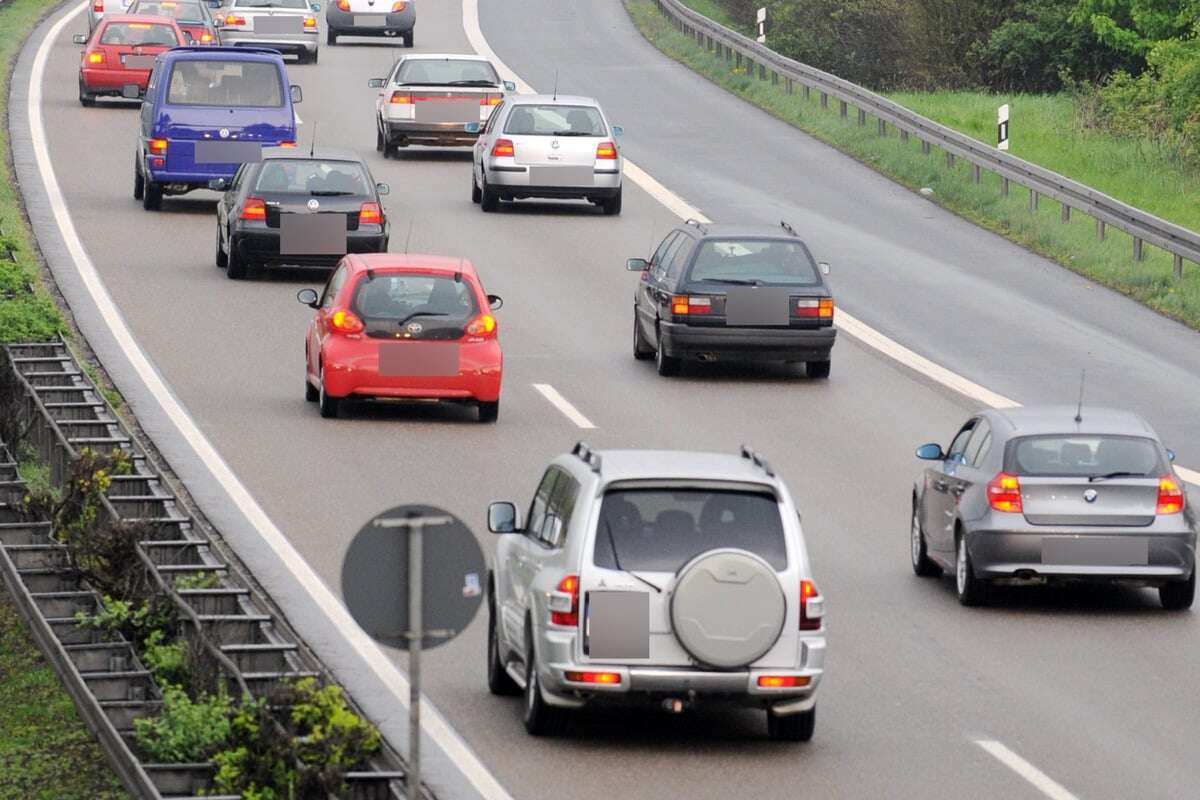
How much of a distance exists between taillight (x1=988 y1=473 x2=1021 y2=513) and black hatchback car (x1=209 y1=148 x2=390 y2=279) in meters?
14.4

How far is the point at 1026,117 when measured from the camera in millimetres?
49625

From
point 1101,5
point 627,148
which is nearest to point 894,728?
point 627,148

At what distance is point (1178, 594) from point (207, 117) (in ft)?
68.8

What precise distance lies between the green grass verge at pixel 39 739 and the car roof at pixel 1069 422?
20.5ft

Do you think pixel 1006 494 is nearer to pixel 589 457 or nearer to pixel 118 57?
pixel 589 457

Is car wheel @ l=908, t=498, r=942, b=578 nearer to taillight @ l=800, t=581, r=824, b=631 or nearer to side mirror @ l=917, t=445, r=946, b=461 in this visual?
side mirror @ l=917, t=445, r=946, b=461

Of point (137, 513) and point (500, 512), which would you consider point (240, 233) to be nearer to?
point (137, 513)

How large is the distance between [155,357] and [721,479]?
Result: 13.7 meters

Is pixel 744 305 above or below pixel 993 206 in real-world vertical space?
above

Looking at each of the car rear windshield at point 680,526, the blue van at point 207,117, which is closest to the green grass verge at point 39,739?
the car rear windshield at point 680,526

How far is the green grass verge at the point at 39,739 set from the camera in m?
13.4

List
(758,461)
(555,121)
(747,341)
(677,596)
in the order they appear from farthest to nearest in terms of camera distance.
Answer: (555,121)
(747,341)
(758,461)
(677,596)

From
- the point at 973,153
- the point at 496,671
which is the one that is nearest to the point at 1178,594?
the point at 496,671

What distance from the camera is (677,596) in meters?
12.6
